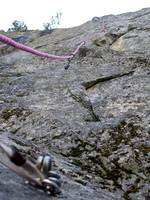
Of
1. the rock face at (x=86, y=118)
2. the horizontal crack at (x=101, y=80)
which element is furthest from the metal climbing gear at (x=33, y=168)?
the horizontal crack at (x=101, y=80)

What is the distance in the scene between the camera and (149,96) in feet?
33.7

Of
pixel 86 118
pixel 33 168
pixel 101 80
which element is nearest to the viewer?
pixel 33 168

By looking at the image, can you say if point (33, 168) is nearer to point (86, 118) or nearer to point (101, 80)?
point (86, 118)

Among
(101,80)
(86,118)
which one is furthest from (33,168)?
(101,80)

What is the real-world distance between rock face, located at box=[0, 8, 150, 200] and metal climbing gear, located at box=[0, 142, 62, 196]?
6.4 inches

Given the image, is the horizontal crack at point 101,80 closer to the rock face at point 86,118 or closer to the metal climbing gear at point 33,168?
the rock face at point 86,118

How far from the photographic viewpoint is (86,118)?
9.65 m

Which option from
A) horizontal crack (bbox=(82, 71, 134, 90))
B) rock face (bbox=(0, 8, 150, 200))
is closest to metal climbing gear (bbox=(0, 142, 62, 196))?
rock face (bbox=(0, 8, 150, 200))

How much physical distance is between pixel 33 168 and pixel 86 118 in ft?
17.0

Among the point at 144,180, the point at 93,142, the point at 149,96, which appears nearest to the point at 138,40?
the point at 149,96

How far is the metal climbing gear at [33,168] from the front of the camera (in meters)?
4.41

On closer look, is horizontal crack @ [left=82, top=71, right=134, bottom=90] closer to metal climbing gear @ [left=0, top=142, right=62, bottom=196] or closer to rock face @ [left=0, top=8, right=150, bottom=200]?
rock face @ [left=0, top=8, right=150, bottom=200]

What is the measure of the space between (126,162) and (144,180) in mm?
559

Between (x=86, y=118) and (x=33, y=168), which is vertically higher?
(x=33, y=168)
